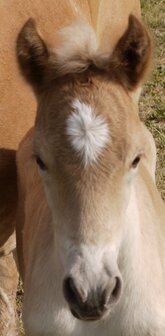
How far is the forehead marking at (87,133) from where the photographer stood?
9.14 feet

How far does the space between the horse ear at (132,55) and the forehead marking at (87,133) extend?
0.86ft

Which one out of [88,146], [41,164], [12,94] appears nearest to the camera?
[88,146]

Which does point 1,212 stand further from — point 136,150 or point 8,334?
point 136,150

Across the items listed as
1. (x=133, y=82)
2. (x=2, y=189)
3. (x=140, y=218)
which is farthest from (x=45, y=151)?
(x=2, y=189)

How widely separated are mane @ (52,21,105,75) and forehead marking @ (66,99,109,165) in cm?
20

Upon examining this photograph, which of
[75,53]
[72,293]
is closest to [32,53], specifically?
[75,53]

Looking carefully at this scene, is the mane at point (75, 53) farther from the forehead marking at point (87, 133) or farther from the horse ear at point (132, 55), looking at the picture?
the forehead marking at point (87, 133)

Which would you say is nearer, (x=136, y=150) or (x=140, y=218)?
(x=136, y=150)

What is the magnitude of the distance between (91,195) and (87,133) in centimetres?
20

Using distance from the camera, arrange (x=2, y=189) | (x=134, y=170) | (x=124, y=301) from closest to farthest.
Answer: (x=134, y=170) → (x=124, y=301) → (x=2, y=189)

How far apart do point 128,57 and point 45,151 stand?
45 centimetres

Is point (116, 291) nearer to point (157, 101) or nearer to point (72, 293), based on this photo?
point (72, 293)

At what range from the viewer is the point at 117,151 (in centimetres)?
283

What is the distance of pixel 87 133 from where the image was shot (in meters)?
2.79
